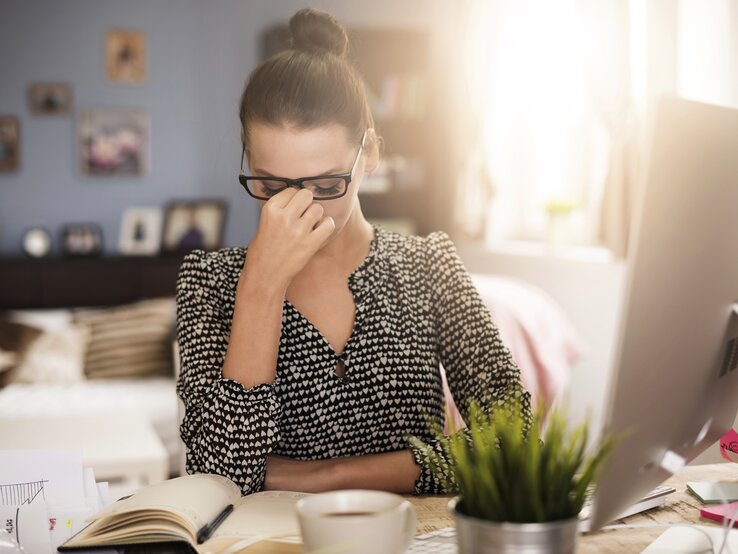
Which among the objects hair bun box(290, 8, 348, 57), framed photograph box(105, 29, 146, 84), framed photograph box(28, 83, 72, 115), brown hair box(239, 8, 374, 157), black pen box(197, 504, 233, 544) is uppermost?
framed photograph box(105, 29, 146, 84)

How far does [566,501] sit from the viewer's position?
740 millimetres

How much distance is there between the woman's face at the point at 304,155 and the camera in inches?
52.8

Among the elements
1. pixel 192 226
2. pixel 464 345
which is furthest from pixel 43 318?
pixel 464 345

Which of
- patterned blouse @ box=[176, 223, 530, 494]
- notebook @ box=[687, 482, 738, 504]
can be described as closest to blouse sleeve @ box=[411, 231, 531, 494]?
patterned blouse @ box=[176, 223, 530, 494]

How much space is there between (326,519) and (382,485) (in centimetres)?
53

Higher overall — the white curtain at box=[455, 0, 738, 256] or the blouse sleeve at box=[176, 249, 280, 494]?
the white curtain at box=[455, 0, 738, 256]

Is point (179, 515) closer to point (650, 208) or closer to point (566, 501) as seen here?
point (566, 501)

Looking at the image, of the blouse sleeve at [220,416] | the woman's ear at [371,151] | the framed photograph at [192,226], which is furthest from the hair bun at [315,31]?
the framed photograph at [192,226]

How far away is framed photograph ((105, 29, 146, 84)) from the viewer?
4.75 m

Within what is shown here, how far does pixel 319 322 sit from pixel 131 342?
8.85 feet

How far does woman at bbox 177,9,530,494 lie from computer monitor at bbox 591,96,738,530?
0.39 m

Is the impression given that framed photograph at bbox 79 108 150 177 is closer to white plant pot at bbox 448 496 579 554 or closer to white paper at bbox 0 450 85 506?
white paper at bbox 0 450 85 506

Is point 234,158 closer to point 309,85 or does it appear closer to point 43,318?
point 43,318

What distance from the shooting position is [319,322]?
4.89ft
